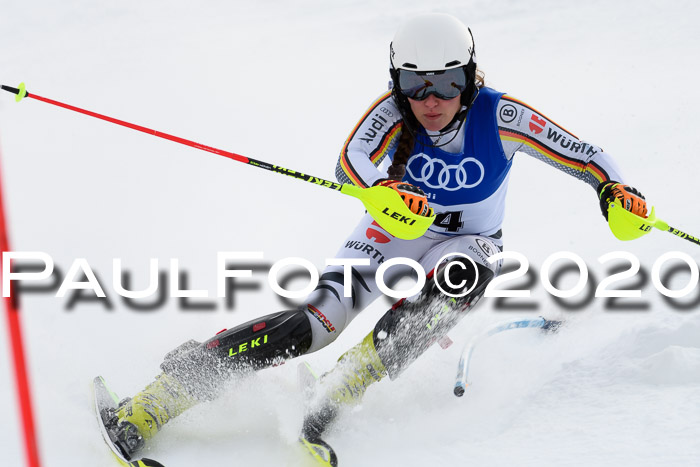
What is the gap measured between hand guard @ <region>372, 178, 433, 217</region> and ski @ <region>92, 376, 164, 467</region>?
1212mm

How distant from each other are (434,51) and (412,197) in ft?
1.73

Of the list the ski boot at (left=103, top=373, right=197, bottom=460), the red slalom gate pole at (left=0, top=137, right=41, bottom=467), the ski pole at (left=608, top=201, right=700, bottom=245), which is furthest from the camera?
the ski pole at (left=608, top=201, right=700, bottom=245)

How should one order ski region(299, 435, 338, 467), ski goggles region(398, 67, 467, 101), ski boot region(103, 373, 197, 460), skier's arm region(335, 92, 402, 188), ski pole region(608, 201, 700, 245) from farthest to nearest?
skier's arm region(335, 92, 402, 188) < ski pole region(608, 201, 700, 245) < ski goggles region(398, 67, 467, 101) < ski boot region(103, 373, 197, 460) < ski region(299, 435, 338, 467)

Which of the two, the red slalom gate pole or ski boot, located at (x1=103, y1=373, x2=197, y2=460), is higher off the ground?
the red slalom gate pole

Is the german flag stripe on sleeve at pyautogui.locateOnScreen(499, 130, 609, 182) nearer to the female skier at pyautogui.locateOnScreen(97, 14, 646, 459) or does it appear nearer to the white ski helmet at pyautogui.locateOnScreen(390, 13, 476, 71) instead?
the female skier at pyautogui.locateOnScreen(97, 14, 646, 459)

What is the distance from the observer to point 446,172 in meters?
2.95

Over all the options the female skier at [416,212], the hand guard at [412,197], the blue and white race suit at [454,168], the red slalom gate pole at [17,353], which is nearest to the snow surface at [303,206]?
the female skier at [416,212]

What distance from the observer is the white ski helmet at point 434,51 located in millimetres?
2713

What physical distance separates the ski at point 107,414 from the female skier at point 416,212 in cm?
2

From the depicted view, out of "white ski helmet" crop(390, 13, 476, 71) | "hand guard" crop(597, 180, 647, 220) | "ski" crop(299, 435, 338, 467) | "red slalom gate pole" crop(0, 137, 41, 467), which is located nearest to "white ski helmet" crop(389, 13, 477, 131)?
"white ski helmet" crop(390, 13, 476, 71)

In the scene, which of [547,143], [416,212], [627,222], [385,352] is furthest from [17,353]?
[627,222]

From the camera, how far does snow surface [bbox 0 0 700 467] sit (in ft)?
8.81

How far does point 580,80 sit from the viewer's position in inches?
336

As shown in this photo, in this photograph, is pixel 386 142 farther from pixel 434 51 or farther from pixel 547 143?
pixel 547 143
